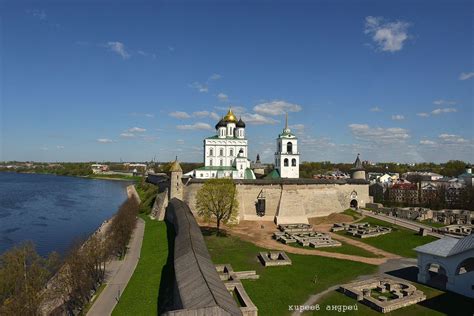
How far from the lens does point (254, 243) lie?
2450 centimetres

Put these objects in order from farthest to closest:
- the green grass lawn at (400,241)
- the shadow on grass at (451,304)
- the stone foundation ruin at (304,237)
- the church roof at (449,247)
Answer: the stone foundation ruin at (304,237) < the green grass lawn at (400,241) < the church roof at (449,247) < the shadow on grass at (451,304)

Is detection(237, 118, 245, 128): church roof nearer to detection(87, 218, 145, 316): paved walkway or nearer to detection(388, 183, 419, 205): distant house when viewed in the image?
detection(87, 218, 145, 316): paved walkway

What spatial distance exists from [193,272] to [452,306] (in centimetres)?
1043

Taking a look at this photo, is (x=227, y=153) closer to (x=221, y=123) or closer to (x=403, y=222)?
(x=221, y=123)

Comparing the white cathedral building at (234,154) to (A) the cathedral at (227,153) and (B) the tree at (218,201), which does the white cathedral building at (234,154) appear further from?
(B) the tree at (218,201)

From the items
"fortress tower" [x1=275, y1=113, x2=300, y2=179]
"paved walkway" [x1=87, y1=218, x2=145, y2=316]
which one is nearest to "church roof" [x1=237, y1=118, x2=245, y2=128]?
"fortress tower" [x1=275, y1=113, x2=300, y2=179]

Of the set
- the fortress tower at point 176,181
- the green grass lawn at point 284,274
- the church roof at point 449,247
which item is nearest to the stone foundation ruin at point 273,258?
the green grass lawn at point 284,274

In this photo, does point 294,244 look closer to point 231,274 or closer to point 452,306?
point 231,274

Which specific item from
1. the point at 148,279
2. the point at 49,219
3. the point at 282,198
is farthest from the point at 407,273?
the point at 49,219

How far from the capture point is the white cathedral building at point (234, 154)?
37125 millimetres

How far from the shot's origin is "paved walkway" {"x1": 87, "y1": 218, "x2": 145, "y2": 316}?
14617 mm

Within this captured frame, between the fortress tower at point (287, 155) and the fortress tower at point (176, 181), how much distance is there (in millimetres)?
11160

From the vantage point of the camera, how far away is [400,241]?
24.8m

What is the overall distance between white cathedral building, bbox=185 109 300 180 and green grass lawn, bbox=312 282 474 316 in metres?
22.4
